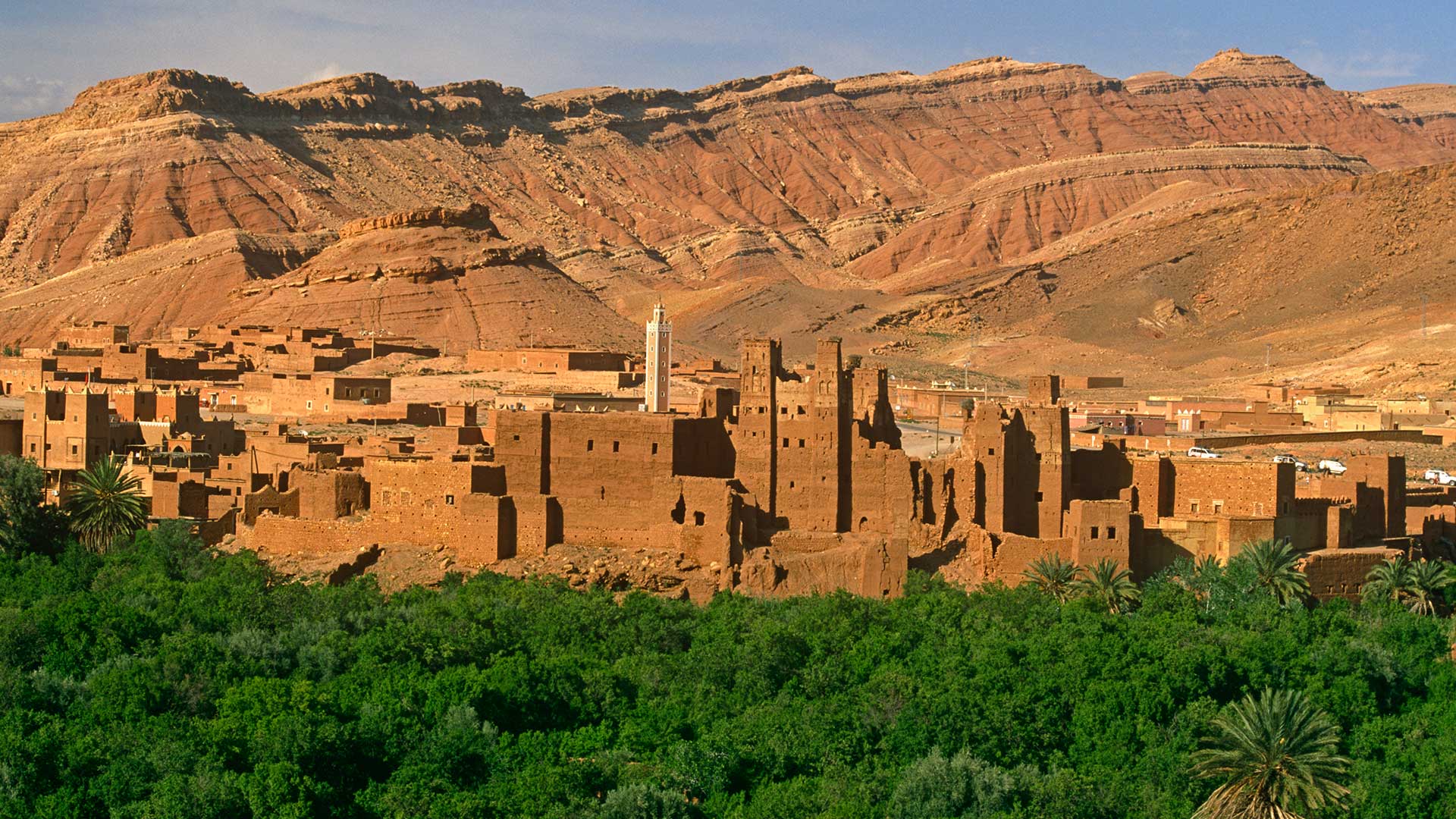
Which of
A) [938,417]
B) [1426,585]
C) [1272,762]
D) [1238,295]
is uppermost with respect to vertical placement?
[1238,295]

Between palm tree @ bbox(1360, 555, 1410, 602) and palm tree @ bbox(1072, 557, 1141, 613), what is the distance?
5.65 m

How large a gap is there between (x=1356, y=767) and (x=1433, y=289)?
90.5 metres

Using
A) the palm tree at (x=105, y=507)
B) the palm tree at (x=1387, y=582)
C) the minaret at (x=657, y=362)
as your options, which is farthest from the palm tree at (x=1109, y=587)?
the palm tree at (x=105, y=507)

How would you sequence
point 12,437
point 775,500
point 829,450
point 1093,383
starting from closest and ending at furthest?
point 829,450 → point 775,500 → point 12,437 → point 1093,383

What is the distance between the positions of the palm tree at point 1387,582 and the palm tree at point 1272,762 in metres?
10.0

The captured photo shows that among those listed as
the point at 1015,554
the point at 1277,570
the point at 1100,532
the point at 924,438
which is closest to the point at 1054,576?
the point at 1015,554

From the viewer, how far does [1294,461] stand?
187 feet

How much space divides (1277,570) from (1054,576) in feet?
16.3

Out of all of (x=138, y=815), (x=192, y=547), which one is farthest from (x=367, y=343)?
(x=138, y=815)

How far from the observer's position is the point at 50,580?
50.8 m

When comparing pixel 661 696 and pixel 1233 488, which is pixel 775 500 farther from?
pixel 1233 488

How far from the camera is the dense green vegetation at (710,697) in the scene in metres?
36.5

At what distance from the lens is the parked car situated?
5399 centimetres

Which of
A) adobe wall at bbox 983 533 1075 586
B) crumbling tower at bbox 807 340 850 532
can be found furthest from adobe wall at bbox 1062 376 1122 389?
adobe wall at bbox 983 533 1075 586
